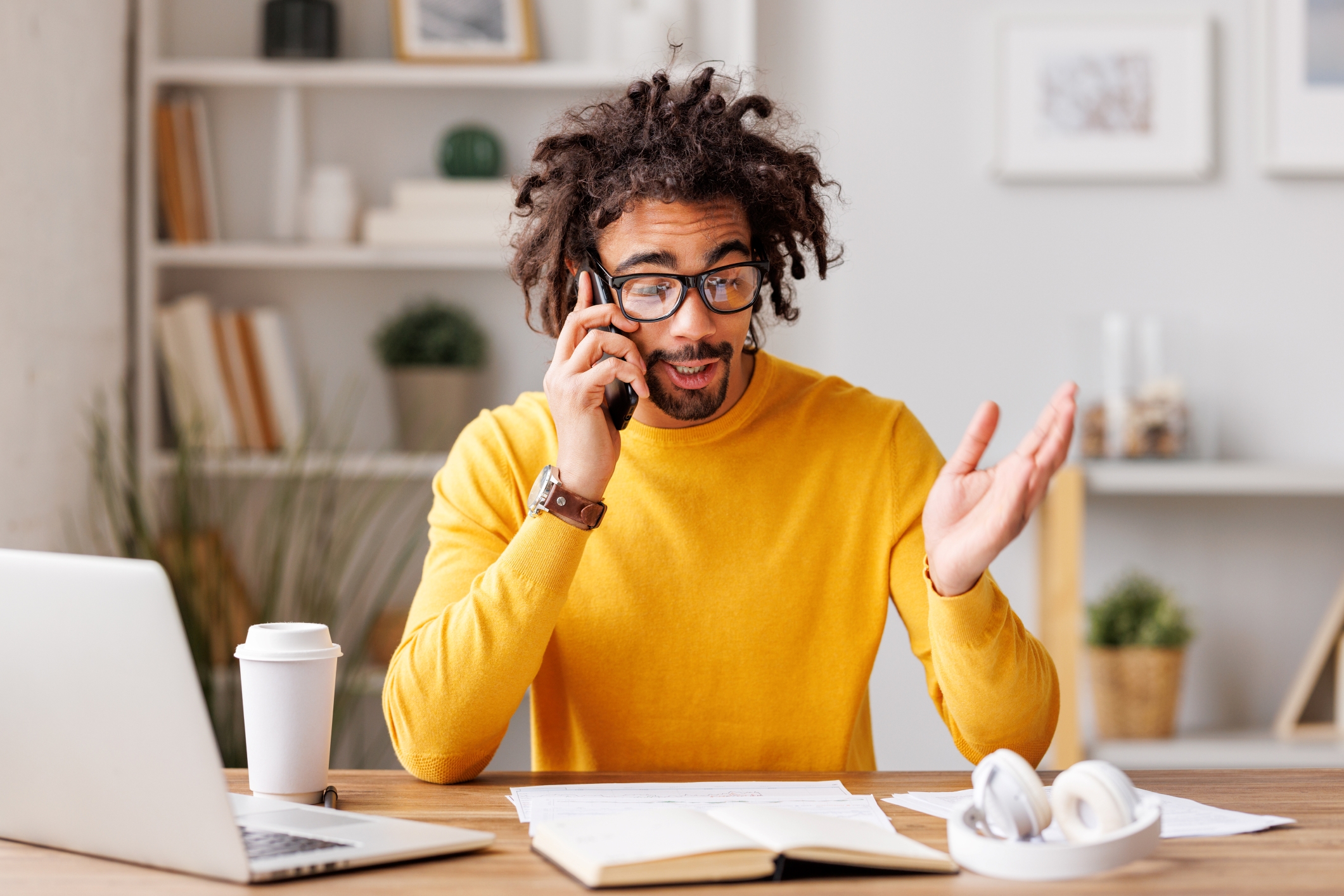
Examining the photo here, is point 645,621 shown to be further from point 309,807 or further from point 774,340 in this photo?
point 774,340

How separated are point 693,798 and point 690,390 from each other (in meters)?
0.52

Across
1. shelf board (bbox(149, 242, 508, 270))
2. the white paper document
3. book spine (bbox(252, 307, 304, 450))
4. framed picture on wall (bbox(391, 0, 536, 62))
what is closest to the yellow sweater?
the white paper document

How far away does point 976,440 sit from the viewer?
1.10 metres

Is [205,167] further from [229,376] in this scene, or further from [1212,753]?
[1212,753]

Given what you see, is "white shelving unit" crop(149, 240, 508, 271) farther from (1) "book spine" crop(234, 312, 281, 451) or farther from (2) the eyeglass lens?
(2) the eyeglass lens

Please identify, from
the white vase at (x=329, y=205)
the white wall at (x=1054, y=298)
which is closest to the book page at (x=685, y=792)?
the white wall at (x=1054, y=298)

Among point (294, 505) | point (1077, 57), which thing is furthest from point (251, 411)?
point (1077, 57)

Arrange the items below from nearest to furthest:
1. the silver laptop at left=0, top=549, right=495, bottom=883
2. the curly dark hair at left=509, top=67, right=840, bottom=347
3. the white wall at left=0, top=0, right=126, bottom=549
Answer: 1. the silver laptop at left=0, top=549, right=495, bottom=883
2. the curly dark hair at left=509, top=67, right=840, bottom=347
3. the white wall at left=0, top=0, right=126, bottom=549

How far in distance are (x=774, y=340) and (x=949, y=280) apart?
0.40 m

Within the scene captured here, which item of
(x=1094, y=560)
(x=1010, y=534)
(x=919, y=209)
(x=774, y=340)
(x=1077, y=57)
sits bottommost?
(x=1094, y=560)

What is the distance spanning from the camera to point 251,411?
102 inches

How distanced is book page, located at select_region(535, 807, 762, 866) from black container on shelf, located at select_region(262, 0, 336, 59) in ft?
6.89

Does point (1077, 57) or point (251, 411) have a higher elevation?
point (1077, 57)

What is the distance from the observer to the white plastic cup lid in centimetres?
106
